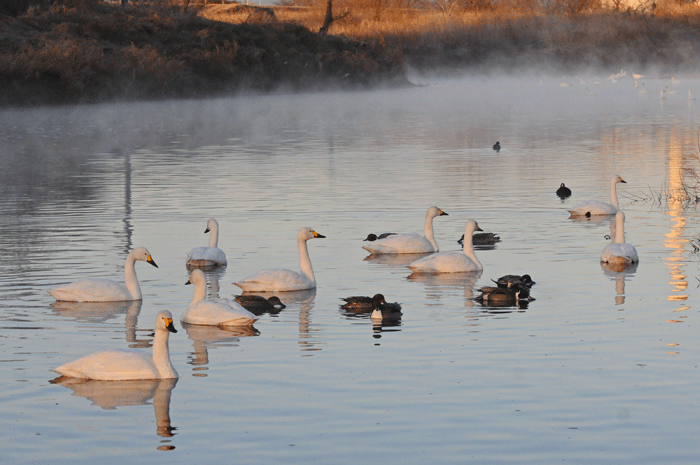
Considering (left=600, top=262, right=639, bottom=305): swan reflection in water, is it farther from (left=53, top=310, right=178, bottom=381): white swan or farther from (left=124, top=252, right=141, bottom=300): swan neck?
(left=53, top=310, right=178, bottom=381): white swan

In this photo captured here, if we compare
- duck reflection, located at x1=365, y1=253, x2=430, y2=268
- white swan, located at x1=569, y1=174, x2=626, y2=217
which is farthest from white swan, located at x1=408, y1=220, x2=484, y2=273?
white swan, located at x1=569, y1=174, x2=626, y2=217

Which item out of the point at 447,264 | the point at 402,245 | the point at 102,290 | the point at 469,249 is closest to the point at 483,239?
the point at 402,245

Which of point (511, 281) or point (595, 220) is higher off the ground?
point (595, 220)

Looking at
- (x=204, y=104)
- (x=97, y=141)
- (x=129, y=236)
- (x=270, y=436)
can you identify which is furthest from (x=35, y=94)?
(x=270, y=436)

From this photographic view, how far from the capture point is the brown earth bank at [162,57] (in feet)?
163

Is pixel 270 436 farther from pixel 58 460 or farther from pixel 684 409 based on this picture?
pixel 684 409

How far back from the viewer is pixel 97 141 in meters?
35.8

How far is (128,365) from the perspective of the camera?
859cm

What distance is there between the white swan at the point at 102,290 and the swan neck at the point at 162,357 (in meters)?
3.12

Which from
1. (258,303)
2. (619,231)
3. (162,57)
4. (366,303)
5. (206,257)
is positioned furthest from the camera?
(162,57)

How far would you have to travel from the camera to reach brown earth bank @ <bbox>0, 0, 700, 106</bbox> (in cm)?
5169

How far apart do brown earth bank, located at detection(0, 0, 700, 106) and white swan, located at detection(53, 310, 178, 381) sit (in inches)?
1586

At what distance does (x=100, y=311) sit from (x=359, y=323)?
276 cm

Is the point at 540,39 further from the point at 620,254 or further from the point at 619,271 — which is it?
the point at 619,271
